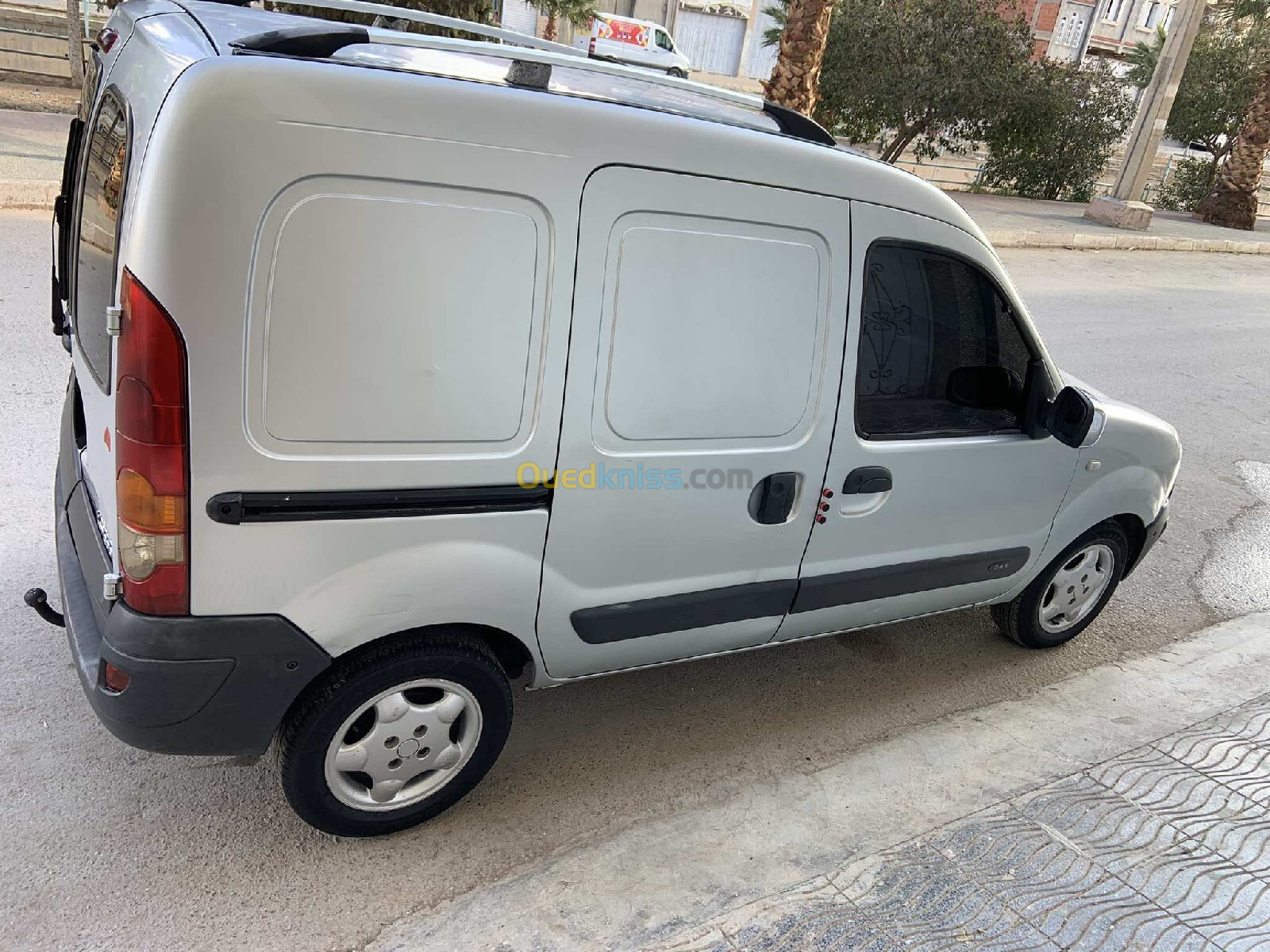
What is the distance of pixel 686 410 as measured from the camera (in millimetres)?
2652

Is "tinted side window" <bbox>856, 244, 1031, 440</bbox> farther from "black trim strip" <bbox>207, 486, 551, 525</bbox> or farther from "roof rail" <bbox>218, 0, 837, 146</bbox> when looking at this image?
"black trim strip" <bbox>207, 486, 551, 525</bbox>

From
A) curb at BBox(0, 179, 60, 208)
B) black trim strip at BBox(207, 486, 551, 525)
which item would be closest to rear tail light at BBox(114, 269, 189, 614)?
black trim strip at BBox(207, 486, 551, 525)

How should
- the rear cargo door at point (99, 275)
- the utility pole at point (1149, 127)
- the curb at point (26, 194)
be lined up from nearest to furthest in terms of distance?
the rear cargo door at point (99, 275)
the curb at point (26, 194)
the utility pole at point (1149, 127)

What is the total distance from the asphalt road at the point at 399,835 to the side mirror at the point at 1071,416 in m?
1.21

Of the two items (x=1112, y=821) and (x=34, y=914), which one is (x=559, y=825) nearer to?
(x=34, y=914)

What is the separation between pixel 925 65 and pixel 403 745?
67.3 ft

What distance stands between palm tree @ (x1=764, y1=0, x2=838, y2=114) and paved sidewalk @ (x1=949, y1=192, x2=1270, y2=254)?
298cm

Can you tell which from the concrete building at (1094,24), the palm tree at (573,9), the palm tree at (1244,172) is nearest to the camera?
the palm tree at (573,9)

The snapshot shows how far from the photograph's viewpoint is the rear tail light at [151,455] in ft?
6.49

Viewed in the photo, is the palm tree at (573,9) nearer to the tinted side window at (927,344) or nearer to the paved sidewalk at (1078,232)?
the paved sidewalk at (1078,232)

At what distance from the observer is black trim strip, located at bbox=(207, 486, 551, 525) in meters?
2.12

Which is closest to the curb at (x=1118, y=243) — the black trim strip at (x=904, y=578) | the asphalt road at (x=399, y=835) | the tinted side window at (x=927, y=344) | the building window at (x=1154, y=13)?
the asphalt road at (x=399, y=835)

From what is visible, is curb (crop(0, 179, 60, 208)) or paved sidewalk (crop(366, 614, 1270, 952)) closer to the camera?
paved sidewalk (crop(366, 614, 1270, 952))

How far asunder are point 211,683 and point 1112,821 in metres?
2.87
